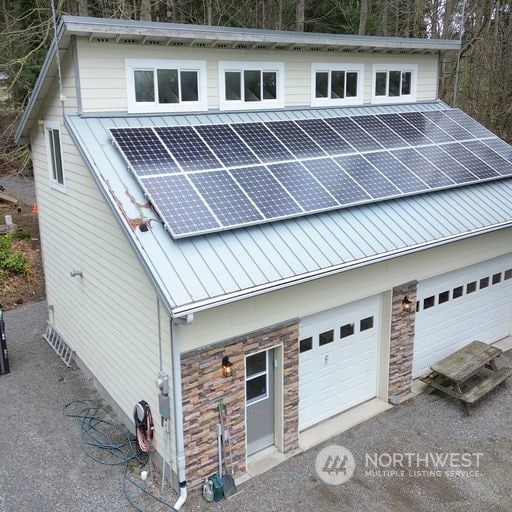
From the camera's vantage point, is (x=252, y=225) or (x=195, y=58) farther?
(x=195, y=58)

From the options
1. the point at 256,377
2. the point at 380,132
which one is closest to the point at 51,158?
the point at 256,377

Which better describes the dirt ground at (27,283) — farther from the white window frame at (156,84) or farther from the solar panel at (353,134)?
the solar panel at (353,134)

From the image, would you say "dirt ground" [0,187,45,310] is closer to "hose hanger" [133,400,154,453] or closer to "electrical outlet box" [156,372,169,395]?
"hose hanger" [133,400,154,453]

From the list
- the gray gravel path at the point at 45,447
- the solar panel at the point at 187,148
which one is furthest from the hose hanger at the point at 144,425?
the solar panel at the point at 187,148

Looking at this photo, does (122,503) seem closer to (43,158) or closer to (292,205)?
(292,205)

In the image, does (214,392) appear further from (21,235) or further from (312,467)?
(21,235)

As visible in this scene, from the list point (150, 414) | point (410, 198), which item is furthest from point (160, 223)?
point (410, 198)

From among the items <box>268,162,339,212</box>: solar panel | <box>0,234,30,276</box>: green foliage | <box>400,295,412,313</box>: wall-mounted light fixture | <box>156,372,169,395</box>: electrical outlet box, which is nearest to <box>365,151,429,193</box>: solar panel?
<box>268,162,339,212</box>: solar panel

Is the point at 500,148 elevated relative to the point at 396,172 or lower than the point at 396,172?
elevated
